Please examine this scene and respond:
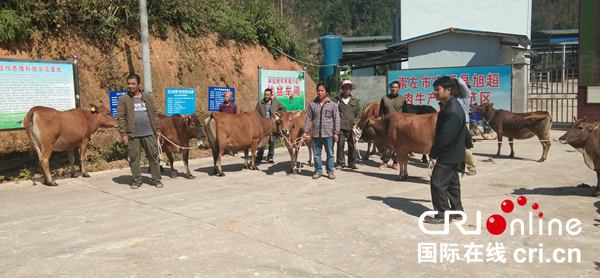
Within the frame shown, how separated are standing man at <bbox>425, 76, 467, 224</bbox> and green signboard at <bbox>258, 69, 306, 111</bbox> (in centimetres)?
843

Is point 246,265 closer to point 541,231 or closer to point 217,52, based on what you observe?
point 541,231

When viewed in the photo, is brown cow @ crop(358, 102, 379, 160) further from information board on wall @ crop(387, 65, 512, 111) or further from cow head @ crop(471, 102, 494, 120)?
information board on wall @ crop(387, 65, 512, 111)

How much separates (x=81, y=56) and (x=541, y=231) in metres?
10.7

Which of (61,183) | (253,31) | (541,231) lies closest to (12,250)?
(61,183)

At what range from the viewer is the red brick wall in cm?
1403

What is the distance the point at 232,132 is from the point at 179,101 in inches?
124

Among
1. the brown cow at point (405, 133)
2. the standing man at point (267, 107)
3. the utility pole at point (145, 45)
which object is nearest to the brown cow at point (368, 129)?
the brown cow at point (405, 133)

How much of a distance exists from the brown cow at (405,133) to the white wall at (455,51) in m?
12.7

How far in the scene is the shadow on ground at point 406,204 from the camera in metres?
6.34

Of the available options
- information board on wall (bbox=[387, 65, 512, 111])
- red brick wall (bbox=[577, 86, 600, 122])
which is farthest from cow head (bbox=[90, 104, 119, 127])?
red brick wall (bbox=[577, 86, 600, 122])

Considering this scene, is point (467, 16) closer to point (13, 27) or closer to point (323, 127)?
point (323, 127)

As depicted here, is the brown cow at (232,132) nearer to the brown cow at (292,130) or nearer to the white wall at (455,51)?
the brown cow at (292,130)

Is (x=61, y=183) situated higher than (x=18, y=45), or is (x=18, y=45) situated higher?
(x=18, y=45)

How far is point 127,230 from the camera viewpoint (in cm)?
565
